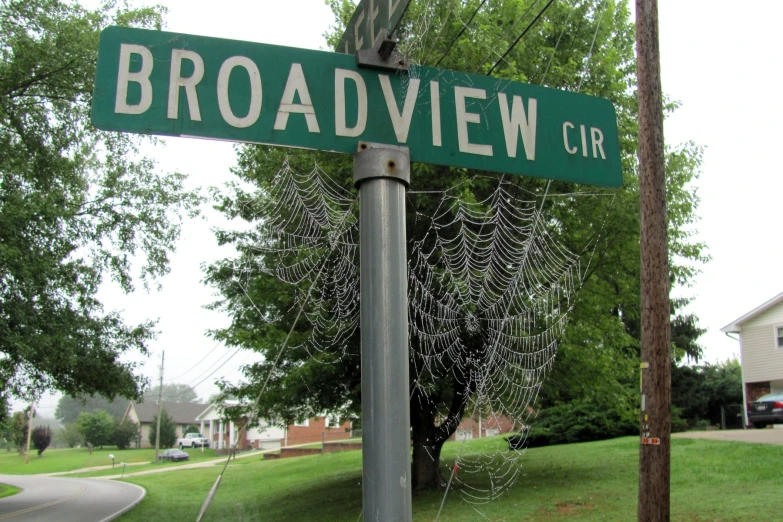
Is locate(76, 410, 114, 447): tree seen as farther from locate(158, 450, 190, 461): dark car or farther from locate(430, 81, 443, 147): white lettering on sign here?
locate(430, 81, 443, 147): white lettering on sign

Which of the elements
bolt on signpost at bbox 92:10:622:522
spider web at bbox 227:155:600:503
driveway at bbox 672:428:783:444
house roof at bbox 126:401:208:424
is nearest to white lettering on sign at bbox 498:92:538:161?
bolt on signpost at bbox 92:10:622:522

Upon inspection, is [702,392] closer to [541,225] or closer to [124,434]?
[541,225]

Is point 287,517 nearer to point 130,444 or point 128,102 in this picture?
point 128,102

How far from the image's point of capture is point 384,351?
1.72 m

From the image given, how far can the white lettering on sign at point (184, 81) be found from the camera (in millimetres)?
2057

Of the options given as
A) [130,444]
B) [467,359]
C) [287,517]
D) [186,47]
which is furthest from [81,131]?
[130,444]

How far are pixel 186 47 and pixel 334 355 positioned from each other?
12.2 meters

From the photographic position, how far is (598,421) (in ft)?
81.6

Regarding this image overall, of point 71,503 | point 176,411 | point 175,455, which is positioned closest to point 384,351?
point 71,503

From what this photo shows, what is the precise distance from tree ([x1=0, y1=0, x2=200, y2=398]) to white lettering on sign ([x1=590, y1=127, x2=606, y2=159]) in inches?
579

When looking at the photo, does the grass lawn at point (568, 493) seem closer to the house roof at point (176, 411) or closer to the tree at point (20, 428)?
the tree at point (20, 428)

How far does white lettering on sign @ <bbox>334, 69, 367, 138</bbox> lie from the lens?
2.11 m

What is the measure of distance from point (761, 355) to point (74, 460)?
2128 inches

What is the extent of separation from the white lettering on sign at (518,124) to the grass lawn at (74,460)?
48.5 metres
